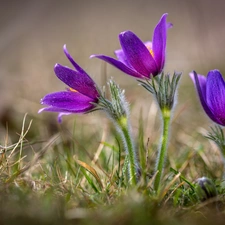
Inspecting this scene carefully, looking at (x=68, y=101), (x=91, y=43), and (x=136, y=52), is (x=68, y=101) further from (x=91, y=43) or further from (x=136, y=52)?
(x=91, y=43)

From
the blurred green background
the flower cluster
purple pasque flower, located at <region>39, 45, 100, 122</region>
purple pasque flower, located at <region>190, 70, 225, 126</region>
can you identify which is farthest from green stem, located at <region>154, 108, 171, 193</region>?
the blurred green background

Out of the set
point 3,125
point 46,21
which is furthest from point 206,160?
point 46,21

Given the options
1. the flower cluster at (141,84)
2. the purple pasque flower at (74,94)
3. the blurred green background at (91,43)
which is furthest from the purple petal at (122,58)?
the blurred green background at (91,43)

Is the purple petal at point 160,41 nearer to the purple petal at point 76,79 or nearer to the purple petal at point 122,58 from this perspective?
the purple petal at point 122,58

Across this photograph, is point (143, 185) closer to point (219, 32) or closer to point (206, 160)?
point (206, 160)

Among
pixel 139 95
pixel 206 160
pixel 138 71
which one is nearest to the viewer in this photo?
pixel 138 71

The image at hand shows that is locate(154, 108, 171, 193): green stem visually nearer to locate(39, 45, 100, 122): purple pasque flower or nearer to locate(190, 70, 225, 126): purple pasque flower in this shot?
locate(190, 70, 225, 126): purple pasque flower

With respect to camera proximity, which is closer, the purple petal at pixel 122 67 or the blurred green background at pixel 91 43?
the purple petal at pixel 122 67
